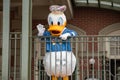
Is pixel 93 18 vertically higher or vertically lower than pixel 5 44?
higher

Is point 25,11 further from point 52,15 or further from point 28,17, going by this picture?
point 52,15

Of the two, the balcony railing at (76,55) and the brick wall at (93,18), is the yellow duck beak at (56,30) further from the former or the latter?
the brick wall at (93,18)

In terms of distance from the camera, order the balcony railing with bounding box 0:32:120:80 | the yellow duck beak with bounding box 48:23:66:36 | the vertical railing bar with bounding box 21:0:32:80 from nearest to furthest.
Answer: the vertical railing bar with bounding box 21:0:32:80, the balcony railing with bounding box 0:32:120:80, the yellow duck beak with bounding box 48:23:66:36

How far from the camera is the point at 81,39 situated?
7.90m

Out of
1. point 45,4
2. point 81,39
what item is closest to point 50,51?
point 81,39

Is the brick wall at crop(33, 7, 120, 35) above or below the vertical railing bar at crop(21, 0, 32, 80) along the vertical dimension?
above

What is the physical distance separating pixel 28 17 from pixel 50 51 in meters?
0.87

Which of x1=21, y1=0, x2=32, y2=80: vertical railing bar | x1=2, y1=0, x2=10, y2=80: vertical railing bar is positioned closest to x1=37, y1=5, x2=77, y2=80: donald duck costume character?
x1=21, y1=0, x2=32, y2=80: vertical railing bar

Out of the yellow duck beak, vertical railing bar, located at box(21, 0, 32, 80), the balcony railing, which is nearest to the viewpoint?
vertical railing bar, located at box(21, 0, 32, 80)

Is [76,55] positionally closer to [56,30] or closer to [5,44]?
[56,30]

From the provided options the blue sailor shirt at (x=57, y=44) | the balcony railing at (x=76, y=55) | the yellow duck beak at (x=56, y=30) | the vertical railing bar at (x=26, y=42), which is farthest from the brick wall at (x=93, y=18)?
the vertical railing bar at (x=26, y=42)

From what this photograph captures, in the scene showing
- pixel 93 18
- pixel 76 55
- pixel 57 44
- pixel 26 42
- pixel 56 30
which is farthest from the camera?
pixel 93 18

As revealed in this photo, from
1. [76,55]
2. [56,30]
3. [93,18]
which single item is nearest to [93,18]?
[93,18]

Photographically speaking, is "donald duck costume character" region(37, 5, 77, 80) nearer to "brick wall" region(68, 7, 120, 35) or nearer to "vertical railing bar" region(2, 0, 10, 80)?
"vertical railing bar" region(2, 0, 10, 80)
